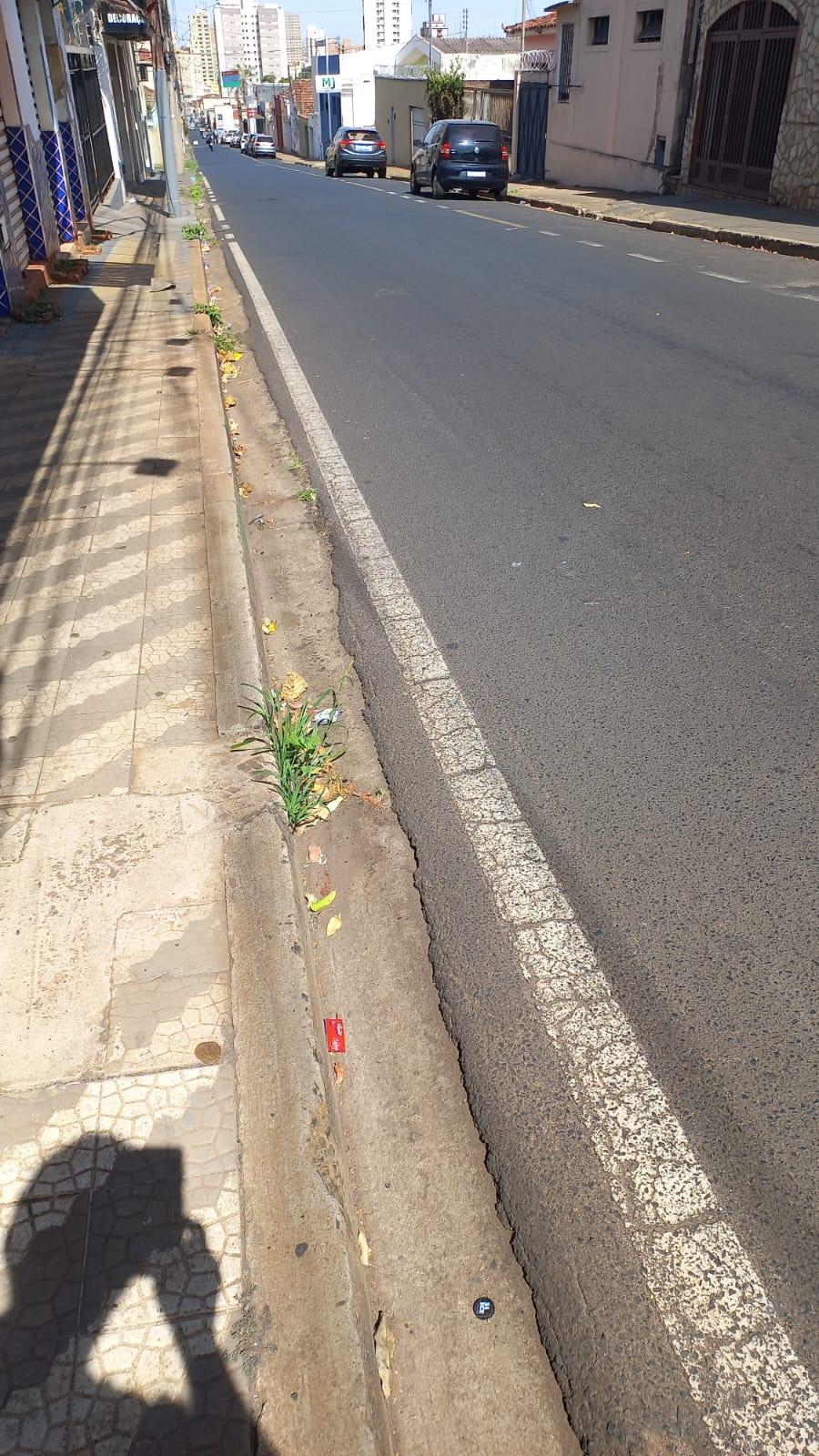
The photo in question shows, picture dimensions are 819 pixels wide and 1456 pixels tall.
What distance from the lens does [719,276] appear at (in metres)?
12.4

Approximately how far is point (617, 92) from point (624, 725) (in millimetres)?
26513

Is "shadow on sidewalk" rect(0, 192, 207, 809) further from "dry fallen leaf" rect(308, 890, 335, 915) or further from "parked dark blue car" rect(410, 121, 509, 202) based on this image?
"parked dark blue car" rect(410, 121, 509, 202)

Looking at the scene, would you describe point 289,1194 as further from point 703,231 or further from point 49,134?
point 703,231

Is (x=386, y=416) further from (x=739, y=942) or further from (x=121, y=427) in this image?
(x=739, y=942)

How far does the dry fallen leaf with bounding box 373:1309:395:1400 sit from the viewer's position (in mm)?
1950

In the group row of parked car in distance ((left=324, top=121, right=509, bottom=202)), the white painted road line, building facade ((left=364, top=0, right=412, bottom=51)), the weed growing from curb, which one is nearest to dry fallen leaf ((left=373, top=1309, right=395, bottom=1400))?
the weed growing from curb

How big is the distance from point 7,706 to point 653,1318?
2935mm

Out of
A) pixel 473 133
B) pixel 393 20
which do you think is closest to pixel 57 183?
pixel 473 133

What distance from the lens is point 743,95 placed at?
2022cm

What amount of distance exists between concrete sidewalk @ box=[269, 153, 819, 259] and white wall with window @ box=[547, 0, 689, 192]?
88 centimetres

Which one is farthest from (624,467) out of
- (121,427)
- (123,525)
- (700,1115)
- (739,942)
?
(700,1115)

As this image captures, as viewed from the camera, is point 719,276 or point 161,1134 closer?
point 161,1134

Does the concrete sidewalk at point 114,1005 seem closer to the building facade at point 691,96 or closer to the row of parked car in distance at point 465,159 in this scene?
the building facade at point 691,96

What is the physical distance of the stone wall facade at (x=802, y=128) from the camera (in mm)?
17719
